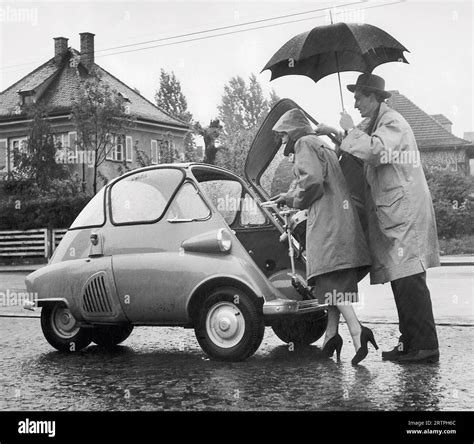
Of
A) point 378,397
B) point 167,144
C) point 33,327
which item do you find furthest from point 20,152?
point 378,397

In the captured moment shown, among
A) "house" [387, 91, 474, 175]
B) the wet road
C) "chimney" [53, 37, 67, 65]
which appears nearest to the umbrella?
the wet road

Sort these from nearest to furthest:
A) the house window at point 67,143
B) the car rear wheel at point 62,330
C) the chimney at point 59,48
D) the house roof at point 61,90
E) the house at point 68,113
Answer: the car rear wheel at point 62,330 < the house window at point 67,143 < the house at point 68,113 < the house roof at point 61,90 < the chimney at point 59,48

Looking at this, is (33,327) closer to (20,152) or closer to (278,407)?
(278,407)

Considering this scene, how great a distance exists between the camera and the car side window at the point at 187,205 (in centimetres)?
784

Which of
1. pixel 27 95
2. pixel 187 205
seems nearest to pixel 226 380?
pixel 187 205

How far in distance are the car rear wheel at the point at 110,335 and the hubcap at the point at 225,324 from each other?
65.3 inches

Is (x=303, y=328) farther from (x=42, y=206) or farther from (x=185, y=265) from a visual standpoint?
(x=42, y=206)

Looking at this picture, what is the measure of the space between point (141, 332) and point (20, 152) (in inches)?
1106

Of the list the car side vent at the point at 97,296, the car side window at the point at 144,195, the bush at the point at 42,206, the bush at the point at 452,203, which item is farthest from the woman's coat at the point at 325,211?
the bush at the point at 42,206

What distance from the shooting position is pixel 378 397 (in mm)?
5629

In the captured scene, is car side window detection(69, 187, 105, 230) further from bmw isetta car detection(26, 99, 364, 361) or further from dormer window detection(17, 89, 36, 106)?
dormer window detection(17, 89, 36, 106)

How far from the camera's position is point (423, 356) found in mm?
7051

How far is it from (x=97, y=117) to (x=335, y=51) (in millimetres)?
29419

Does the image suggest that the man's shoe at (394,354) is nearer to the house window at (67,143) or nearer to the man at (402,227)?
the man at (402,227)
